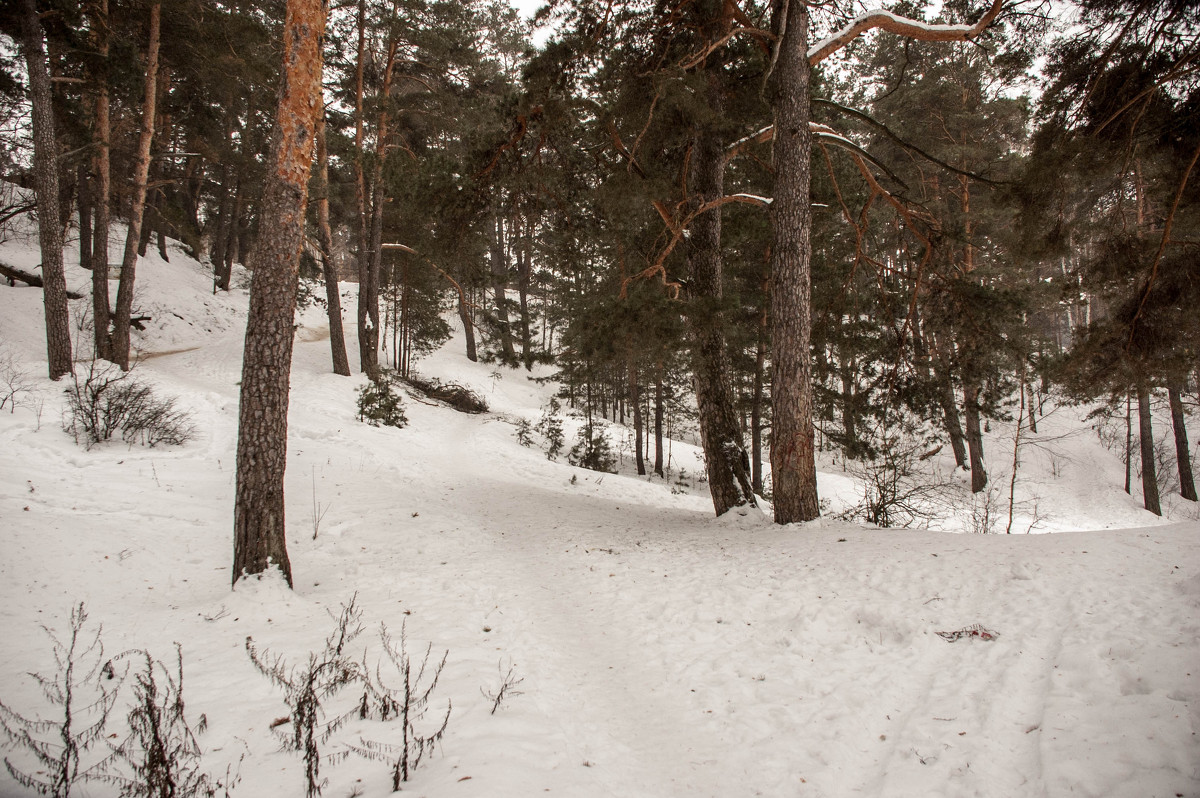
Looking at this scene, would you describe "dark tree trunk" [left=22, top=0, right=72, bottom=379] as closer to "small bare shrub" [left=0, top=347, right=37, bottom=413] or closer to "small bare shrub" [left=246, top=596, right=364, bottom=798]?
"small bare shrub" [left=0, top=347, right=37, bottom=413]

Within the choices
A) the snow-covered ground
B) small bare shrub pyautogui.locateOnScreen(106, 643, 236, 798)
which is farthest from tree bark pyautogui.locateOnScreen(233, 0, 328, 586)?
small bare shrub pyautogui.locateOnScreen(106, 643, 236, 798)

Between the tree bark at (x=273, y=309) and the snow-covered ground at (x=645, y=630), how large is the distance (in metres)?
0.55

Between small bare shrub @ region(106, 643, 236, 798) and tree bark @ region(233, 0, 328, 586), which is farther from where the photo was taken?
A: tree bark @ region(233, 0, 328, 586)

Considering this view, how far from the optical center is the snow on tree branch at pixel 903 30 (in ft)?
17.4

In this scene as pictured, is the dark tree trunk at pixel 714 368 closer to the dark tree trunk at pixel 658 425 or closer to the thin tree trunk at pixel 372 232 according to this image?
the dark tree trunk at pixel 658 425

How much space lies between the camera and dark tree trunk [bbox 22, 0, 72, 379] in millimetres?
8836

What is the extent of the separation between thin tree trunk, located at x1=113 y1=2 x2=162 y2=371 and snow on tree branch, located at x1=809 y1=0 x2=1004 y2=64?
535 inches

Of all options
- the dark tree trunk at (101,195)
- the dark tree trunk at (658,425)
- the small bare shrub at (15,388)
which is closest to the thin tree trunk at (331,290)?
the dark tree trunk at (101,195)

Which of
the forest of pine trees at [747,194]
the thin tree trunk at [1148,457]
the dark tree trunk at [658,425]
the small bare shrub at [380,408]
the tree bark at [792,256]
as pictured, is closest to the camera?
the forest of pine trees at [747,194]

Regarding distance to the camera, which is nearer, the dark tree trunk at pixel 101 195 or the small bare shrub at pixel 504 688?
the small bare shrub at pixel 504 688

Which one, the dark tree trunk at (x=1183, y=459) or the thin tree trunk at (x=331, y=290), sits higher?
the thin tree trunk at (x=331, y=290)

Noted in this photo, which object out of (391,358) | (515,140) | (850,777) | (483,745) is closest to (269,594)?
(483,745)

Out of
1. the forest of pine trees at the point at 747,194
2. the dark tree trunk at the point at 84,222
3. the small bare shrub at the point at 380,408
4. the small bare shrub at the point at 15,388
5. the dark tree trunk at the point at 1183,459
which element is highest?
the dark tree trunk at the point at 84,222

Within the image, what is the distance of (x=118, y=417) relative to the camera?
736cm
